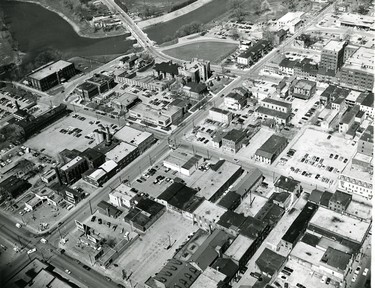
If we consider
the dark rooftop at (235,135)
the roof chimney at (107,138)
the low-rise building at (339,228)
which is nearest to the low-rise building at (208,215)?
the low-rise building at (339,228)

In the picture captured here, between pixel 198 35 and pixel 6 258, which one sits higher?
pixel 198 35

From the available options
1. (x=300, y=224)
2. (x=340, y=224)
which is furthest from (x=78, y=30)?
(x=340, y=224)

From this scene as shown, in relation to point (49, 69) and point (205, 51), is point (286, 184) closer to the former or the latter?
point (205, 51)

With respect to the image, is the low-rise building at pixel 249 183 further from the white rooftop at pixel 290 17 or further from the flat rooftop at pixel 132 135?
the white rooftop at pixel 290 17

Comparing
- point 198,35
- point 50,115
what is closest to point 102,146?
point 50,115

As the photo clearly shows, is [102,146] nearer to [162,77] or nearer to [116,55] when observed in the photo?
[162,77]

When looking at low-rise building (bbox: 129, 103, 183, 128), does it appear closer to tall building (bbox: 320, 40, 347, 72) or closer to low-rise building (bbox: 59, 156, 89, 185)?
low-rise building (bbox: 59, 156, 89, 185)
